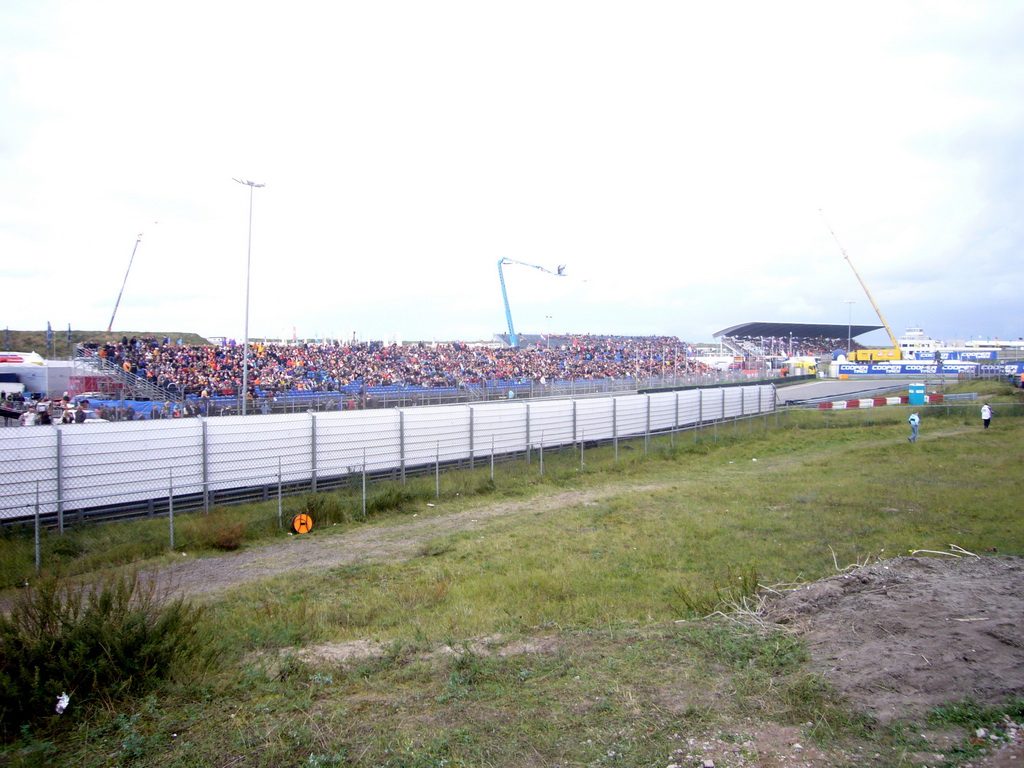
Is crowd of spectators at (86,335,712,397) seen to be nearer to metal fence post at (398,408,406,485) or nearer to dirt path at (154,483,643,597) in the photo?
metal fence post at (398,408,406,485)

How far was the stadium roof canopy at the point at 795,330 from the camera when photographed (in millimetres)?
96125

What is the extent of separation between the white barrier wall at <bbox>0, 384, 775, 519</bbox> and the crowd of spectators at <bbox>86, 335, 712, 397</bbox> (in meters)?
11.0

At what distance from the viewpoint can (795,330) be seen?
104 metres

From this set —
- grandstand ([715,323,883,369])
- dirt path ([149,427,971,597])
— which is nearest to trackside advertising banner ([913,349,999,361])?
grandstand ([715,323,883,369])

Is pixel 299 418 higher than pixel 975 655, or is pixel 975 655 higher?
pixel 299 418

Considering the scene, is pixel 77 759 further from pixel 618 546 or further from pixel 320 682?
pixel 618 546

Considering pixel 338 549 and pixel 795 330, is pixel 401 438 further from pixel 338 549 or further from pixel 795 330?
pixel 795 330

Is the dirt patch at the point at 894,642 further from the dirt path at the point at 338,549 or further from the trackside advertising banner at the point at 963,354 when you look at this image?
the trackside advertising banner at the point at 963,354

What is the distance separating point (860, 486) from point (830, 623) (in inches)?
547

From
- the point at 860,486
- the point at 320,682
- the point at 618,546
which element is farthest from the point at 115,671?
the point at 860,486

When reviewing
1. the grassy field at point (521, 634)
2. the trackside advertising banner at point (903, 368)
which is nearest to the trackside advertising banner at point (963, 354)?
the trackside advertising banner at point (903, 368)

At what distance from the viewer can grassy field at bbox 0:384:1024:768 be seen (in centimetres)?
552

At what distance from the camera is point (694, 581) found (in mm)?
10836

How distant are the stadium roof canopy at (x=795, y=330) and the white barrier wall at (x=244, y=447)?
75627 millimetres
